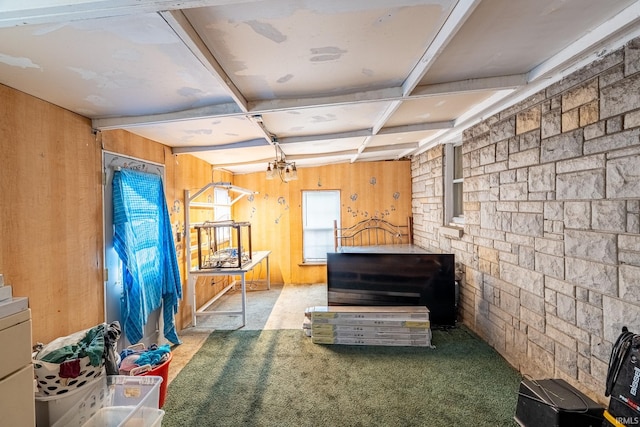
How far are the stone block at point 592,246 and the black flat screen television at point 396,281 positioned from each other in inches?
59.4

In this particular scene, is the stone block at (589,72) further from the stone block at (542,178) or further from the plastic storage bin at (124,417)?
the plastic storage bin at (124,417)

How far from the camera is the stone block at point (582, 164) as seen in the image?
177 cm

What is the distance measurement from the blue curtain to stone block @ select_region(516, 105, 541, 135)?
330 cm

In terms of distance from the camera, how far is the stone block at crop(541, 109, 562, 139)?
209 cm

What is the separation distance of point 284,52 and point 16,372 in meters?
1.78

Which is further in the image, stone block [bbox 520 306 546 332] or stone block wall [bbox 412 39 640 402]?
stone block [bbox 520 306 546 332]

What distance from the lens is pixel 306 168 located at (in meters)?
5.71

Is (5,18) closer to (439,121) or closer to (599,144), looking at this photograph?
(599,144)

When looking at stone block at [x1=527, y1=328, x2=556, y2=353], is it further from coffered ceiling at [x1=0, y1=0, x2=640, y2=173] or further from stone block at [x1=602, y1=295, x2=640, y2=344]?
coffered ceiling at [x1=0, y1=0, x2=640, y2=173]

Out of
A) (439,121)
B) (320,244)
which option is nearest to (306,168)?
(320,244)

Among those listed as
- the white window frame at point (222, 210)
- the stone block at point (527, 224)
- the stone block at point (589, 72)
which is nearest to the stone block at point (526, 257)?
the stone block at point (527, 224)

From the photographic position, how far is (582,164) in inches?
74.4

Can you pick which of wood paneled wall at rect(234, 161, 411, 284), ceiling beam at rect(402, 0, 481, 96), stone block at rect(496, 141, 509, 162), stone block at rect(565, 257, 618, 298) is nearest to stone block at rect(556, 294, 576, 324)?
stone block at rect(565, 257, 618, 298)

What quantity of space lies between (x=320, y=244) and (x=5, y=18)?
5.00 meters
